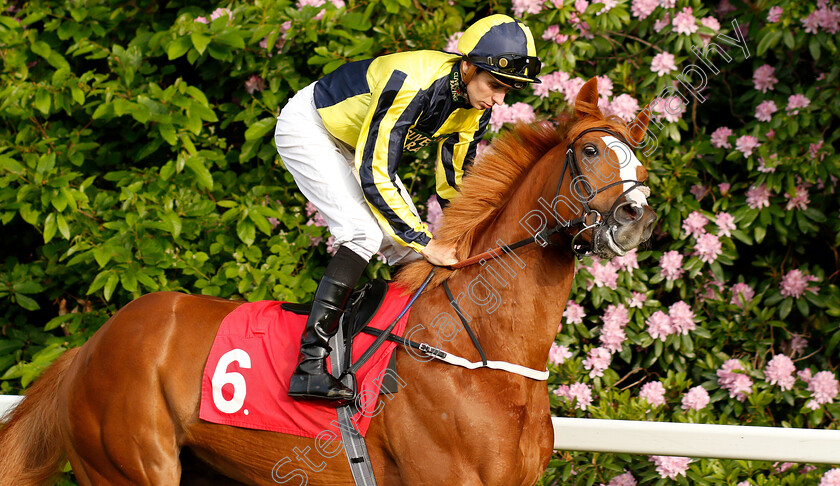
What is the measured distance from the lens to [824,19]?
4.03 meters

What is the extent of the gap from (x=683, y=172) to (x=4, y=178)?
4.01m

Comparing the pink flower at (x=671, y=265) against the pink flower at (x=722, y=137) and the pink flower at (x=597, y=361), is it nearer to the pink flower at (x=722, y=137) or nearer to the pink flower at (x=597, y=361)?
the pink flower at (x=597, y=361)

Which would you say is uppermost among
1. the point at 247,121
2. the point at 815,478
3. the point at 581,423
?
the point at 247,121

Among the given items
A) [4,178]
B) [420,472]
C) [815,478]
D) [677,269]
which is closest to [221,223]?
[4,178]

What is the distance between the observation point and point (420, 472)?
8.13 ft

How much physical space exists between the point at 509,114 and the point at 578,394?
1600 mm

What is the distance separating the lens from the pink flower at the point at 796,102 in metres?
4.09

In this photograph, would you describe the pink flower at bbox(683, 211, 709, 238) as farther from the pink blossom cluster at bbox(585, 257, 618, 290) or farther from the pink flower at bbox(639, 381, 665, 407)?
Result: the pink flower at bbox(639, 381, 665, 407)

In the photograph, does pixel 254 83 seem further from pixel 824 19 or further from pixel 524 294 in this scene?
pixel 824 19

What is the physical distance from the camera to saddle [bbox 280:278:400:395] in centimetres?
257

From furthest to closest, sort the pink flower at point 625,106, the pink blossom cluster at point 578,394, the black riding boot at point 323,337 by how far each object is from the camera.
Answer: the pink flower at point 625,106
the pink blossom cluster at point 578,394
the black riding boot at point 323,337

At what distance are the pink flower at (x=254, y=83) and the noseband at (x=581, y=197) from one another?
2649 millimetres

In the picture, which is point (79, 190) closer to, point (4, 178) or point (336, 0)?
point (4, 178)

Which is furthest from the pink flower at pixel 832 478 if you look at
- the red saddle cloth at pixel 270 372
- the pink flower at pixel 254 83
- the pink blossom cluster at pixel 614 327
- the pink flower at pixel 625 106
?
the pink flower at pixel 254 83
